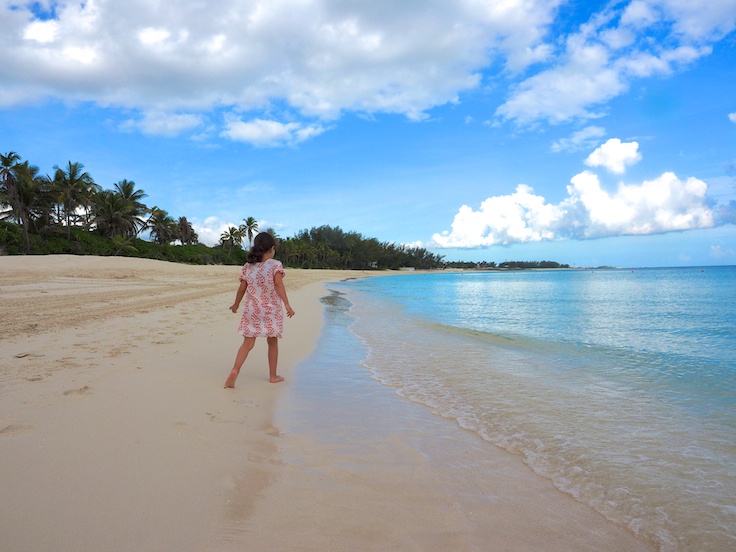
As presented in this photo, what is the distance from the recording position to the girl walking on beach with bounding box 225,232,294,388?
200 inches

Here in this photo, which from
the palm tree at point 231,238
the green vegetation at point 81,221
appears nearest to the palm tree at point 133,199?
the green vegetation at point 81,221

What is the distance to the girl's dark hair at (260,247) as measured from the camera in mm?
5051

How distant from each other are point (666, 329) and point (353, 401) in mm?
12640

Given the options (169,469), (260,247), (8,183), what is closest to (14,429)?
(169,469)

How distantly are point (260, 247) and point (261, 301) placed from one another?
2.19ft

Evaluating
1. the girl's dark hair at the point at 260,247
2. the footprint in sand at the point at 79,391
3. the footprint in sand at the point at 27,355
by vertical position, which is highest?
the girl's dark hair at the point at 260,247

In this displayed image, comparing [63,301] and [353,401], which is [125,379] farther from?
[63,301]

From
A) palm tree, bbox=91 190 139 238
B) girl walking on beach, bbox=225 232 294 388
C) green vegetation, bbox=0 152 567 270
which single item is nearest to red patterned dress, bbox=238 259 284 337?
girl walking on beach, bbox=225 232 294 388

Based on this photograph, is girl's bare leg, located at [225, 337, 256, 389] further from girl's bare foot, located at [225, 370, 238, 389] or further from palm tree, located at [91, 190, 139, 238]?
palm tree, located at [91, 190, 139, 238]

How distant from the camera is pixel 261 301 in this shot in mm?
5156

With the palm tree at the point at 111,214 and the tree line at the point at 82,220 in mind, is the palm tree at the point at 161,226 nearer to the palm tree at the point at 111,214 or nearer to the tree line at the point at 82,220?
the tree line at the point at 82,220

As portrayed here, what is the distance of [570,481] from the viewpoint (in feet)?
10.3

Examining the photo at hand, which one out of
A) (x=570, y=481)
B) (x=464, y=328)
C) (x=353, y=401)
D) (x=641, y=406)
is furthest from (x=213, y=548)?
(x=464, y=328)

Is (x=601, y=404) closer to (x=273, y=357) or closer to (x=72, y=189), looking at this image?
(x=273, y=357)
